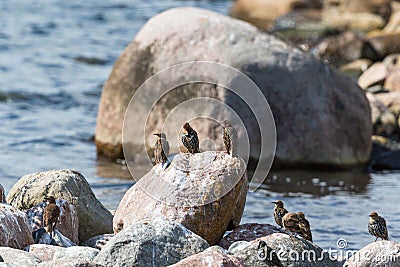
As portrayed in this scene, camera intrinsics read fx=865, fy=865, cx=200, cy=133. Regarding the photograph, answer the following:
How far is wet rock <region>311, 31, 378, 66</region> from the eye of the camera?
19391 mm

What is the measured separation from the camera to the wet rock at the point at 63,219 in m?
6.87

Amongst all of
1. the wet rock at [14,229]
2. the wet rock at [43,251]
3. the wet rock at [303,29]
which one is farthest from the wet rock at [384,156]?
the wet rock at [303,29]

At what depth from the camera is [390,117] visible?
13.5 meters

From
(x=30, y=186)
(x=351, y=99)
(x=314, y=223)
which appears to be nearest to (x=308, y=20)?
(x=351, y=99)

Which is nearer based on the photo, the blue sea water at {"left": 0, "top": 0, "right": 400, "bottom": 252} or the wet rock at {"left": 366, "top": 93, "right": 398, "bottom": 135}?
the blue sea water at {"left": 0, "top": 0, "right": 400, "bottom": 252}

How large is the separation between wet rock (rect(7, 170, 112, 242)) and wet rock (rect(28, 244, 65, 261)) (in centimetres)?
99

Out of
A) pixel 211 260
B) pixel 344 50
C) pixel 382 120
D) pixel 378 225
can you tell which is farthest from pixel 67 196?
pixel 344 50

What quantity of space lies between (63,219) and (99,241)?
337mm

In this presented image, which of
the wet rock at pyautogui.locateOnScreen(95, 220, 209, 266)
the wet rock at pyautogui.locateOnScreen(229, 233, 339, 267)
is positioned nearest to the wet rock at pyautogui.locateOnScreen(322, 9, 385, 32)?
the wet rock at pyautogui.locateOnScreen(229, 233, 339, 267)

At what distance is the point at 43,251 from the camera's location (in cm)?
621

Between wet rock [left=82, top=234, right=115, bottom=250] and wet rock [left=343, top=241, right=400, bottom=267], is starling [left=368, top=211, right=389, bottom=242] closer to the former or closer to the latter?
wet rock [left=343, top=241, right=400, bottom=267]

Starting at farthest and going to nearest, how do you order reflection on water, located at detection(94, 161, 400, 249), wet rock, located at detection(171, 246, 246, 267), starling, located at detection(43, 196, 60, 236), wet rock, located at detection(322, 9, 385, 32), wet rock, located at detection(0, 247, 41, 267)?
1. wet rock, located at detection(322, 9, 385, 32)
2. reflection on water, located at detection(94, 161, 400, 249)
3. starling, located at detection(43, 196, 60, 236)
4. wet rock, located at detection(0, 247, 41, 267)
5. wet rock, located at detection(171, 246, 246, 267)

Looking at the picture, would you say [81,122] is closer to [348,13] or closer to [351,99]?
[351,99]

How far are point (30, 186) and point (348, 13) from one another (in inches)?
779
